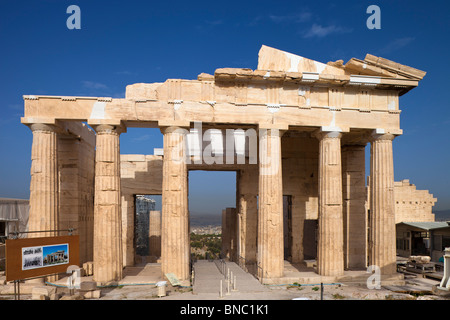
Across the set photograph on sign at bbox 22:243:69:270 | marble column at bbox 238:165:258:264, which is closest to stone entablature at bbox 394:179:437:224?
marble column at bbox 238:165:258:264

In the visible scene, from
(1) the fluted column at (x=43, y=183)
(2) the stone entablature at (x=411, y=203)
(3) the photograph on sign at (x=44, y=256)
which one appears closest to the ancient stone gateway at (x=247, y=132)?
(1) the fluted column at (x=43, y=183)

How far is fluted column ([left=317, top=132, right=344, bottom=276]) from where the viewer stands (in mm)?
17578

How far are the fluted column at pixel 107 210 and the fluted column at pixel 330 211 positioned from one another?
9840 millimetres

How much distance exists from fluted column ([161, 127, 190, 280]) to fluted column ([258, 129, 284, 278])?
367cm

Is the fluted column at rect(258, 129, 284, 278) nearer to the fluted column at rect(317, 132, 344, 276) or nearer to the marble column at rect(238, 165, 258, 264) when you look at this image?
the fluted column at rect(317, 132, 344, 276)

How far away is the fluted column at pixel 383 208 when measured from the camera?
58.7 ft

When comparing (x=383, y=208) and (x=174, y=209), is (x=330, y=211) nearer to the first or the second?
(x=383, y=208)

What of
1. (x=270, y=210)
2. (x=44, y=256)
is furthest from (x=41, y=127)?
(x=270, y=210)

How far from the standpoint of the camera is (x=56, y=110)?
16547 millimetres

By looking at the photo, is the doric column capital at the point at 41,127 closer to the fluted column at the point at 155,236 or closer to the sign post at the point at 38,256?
the sign post at the point at 38,256

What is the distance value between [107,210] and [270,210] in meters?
7.64

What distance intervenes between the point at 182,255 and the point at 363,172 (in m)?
Answer: 12.3

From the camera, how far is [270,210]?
17.3 metres

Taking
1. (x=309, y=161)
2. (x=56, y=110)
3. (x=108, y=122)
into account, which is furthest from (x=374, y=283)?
(x=56, y=110)
